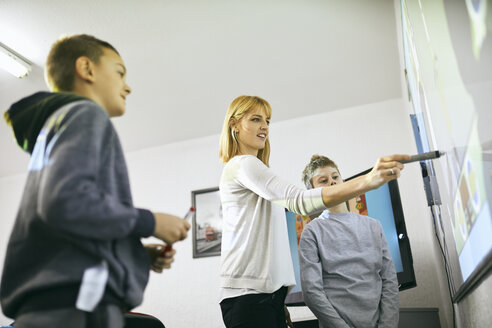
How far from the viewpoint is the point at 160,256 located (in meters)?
0.93

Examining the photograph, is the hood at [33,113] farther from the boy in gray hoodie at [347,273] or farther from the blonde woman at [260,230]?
the boy in gray hoodie at [347,273]

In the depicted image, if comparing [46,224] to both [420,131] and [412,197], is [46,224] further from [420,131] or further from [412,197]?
[412,197]

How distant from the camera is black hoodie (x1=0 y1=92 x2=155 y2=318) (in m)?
0.69

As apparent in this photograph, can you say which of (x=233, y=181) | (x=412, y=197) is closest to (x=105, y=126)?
(x=233, y=181)

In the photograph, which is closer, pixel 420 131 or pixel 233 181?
pixel 233 181

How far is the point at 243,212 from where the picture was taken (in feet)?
4.29

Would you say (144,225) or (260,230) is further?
(260,230)

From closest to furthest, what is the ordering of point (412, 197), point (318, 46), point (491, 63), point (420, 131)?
point (491, 63) < point (420, 131) < point (318, 46) < point (412, 197)

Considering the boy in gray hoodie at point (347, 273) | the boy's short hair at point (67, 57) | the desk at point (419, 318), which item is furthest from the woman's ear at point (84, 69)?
the desk at point (419, 318)

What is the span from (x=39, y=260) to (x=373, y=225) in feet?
4.83

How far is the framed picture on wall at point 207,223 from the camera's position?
3.55 metres

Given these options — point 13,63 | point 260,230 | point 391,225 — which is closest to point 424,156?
point 260,230

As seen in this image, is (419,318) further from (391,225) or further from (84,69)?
(84,69)

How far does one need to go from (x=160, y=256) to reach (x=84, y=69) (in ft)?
1.51
